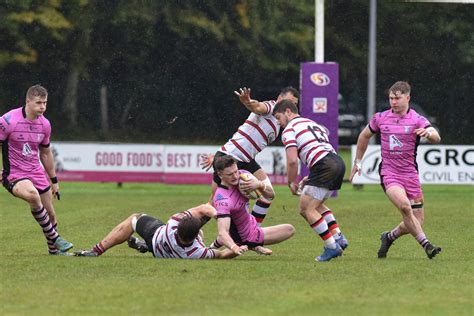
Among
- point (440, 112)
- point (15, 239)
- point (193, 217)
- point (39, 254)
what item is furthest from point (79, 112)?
point (193, 217)

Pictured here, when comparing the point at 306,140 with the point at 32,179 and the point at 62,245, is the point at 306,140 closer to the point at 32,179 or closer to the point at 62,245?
the point at 62,245

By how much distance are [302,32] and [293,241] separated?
1489 centimetres

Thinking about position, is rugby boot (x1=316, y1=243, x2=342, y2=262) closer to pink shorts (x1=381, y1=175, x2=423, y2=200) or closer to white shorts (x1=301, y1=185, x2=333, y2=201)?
white shorts (x1=301, y1=185, x2=333, y2=201)

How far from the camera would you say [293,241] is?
56.8 ft

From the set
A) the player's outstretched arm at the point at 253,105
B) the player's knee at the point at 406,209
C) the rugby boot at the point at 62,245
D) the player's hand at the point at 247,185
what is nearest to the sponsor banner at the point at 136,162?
the player's outstretched arm at the point at 253,105

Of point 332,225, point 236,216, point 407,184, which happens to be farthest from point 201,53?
point 236,216

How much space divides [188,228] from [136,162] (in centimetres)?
1604

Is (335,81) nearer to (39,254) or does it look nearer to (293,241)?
(293,241)

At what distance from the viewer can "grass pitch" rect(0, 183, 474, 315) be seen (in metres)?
10.2

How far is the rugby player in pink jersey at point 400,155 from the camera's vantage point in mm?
14273

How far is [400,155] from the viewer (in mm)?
14453

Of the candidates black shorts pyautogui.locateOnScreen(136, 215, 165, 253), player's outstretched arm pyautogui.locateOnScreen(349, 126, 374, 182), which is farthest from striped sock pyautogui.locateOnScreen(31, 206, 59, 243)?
player's outstretched arm pyautogui.locateOnScreen(349, 126, 374, 182)

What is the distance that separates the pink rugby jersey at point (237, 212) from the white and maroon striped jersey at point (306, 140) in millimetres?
795

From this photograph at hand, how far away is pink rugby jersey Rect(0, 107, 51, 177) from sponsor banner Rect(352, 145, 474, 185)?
14.0 metres
